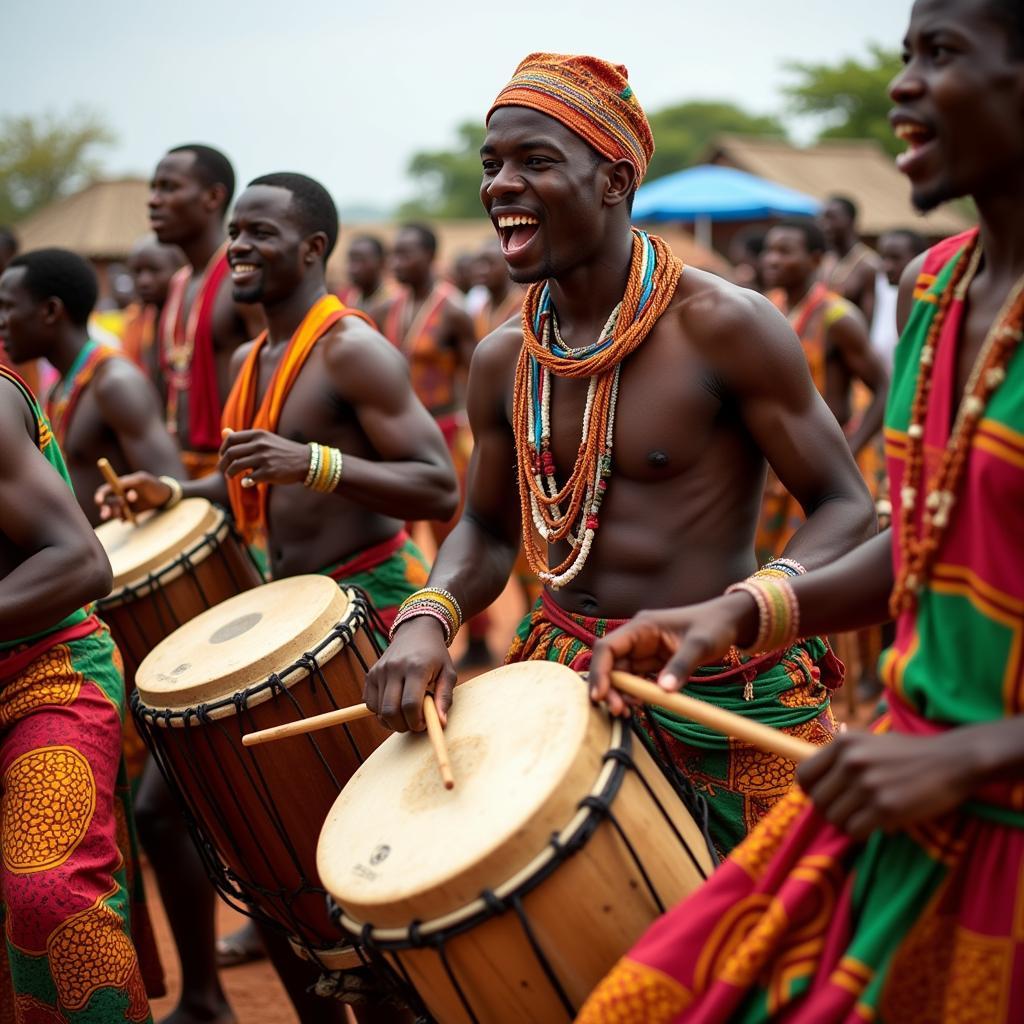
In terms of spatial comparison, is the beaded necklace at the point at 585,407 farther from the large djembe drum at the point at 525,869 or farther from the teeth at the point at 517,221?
the large djembe drum at the point at 525,869

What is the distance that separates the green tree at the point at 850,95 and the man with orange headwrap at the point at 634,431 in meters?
51.3

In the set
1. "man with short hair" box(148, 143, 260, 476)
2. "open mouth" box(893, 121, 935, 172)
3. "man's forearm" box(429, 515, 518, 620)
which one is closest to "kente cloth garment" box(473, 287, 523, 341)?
"man with short hair" box(148, 143, 260, 476)

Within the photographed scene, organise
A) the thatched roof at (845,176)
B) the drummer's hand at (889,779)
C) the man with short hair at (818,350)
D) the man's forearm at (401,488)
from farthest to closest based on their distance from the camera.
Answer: the thatched roof at (845,176), the man with short hair at (818,350), the man's forearm at (401,488), the drummer's hand at (889,779)

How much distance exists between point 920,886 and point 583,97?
2011 millimetres

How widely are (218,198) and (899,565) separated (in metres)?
5.49

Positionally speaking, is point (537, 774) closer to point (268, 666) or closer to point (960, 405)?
point (960, 405)

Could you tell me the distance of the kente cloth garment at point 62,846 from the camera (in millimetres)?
3324

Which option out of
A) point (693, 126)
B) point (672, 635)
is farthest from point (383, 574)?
point (693, 126)

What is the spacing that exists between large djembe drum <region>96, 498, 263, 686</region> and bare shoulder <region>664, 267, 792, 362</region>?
2.11 metres

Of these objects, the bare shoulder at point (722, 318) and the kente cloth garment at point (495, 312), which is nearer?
the bare shoulder at point (722, 318)

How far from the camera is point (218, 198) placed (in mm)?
6859

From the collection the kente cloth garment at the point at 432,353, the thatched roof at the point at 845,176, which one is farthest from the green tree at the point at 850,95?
the kente cloth garment at the point at 432,353

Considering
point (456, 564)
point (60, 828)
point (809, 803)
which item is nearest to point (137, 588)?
point (60, 828)

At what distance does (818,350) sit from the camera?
26.7 feet
